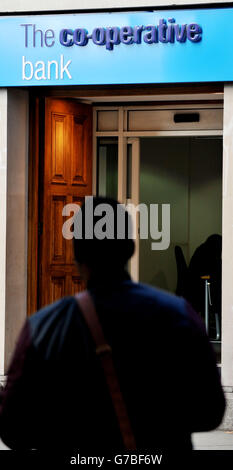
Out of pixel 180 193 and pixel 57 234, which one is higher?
pixel 180 193

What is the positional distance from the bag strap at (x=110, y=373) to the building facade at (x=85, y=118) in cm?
597

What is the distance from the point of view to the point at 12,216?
934 centimetres

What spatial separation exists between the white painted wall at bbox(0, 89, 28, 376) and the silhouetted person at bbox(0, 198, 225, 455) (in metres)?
6.40

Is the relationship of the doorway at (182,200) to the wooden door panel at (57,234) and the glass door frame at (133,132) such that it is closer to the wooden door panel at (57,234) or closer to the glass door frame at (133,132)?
the glass door frame at (133,132)

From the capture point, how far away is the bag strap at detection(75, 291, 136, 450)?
2.70 m

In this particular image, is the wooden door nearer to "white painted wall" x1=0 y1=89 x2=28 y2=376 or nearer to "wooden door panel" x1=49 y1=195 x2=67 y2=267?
"wooden door panel" x1=49 y1=195 x2=67 y2=267

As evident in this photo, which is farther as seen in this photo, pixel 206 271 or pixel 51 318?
pixel 206 271

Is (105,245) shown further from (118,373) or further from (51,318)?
(118,373)

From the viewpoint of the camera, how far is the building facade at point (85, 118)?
872 centimetres

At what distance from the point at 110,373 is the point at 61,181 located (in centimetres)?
731

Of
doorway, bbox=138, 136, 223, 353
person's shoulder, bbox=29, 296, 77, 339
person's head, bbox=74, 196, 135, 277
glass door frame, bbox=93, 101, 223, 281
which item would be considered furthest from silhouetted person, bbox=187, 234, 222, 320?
person's shoulder, bbox=29, 296, 77, 339

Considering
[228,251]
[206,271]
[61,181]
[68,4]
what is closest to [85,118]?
[61,181]

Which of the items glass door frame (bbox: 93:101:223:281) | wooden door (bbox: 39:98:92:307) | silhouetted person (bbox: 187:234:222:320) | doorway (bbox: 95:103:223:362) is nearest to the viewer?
wooden door (bbox: 39:98:92:307)

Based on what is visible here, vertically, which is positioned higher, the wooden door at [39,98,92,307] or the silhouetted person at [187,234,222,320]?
the wooden door at [39,98,92,307]
